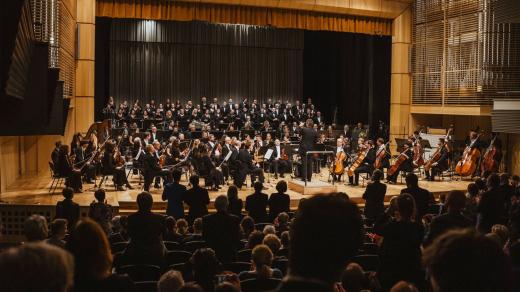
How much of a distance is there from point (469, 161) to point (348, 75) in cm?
1123

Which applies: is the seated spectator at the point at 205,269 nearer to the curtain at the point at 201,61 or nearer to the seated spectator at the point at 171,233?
the seated spectator at the point at 171,233

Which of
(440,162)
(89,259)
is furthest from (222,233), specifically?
(440,162)

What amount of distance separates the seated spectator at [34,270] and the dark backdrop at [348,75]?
22797mm

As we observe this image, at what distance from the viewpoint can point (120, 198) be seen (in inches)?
471

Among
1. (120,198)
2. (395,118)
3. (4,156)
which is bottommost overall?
(120,198)

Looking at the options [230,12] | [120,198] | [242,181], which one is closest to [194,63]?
[230,12]

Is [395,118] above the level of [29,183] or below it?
above

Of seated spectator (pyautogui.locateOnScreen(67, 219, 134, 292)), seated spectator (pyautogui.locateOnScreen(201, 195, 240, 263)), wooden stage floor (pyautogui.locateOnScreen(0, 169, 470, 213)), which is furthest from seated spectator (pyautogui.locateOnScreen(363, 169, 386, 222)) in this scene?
seated spectator (pyautogui.locateOnScreen(67, 219, 134, 292))

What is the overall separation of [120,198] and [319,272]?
A: 10.7 m

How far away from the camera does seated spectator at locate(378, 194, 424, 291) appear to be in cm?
426

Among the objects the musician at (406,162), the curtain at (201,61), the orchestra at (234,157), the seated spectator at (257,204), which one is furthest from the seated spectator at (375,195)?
the curtain at (201,61)

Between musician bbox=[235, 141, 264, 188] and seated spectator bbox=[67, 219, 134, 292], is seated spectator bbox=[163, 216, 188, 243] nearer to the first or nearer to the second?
seated spectator bbox=[67, 219, 134, 292]

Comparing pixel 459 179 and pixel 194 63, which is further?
pixel 194 63

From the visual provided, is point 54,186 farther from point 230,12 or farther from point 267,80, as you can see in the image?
point 267,80
